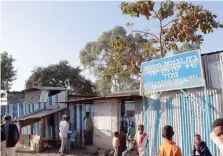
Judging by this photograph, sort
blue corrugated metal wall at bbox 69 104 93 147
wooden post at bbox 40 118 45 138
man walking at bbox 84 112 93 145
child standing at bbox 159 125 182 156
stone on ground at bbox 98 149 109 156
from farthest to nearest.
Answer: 1. wooden post at bbox 40 118 45 138
2. blue corrugated metal wall at bbox 69 104 93 147
3. man walking at bbox 84 112 93 145
4. stone on ground at bbox 98 149 109 156
5. child standing at bbox 159 125 182 156

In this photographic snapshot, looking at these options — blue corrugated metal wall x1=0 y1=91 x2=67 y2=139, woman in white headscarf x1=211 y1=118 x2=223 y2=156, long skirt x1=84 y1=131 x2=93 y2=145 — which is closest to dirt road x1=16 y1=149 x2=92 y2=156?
long skirt x1=84 y1=131 x2=93 y2=145

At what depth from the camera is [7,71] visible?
3256 centimetres

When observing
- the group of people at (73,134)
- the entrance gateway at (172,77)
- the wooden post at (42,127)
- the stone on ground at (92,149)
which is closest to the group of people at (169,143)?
the entrance gateway at (172,77)

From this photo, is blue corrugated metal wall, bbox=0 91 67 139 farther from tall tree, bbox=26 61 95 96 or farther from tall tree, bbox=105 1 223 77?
tall tree, bbox=26 61 95 96

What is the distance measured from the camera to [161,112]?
32.4ft

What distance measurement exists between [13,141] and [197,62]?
5.50 metres

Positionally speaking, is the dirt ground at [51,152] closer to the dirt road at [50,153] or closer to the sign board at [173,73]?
the dirt road at [50,153]

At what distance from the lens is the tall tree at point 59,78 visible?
33750 mm

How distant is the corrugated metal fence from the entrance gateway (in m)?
0.04

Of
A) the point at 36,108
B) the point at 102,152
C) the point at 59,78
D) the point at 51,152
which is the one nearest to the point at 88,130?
the point at 51,152

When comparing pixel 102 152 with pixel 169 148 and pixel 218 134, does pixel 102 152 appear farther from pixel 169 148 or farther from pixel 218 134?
pixel 218 134

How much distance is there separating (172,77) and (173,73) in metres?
0.14

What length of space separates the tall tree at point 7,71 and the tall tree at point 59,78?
213 cm

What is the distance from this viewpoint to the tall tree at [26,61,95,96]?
33750 mm
